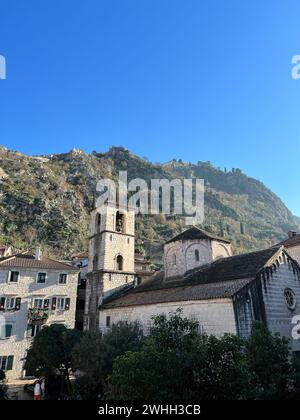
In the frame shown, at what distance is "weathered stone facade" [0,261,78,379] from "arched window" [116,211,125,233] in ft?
23.1

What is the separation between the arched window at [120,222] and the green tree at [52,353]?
13335 mm

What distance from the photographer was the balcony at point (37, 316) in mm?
30562

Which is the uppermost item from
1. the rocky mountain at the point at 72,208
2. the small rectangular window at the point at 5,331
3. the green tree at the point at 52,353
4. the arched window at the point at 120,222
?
the rocky mountain at the point at 72,208

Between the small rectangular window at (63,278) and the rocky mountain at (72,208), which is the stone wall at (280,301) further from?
the rocky mountain at (72,208)

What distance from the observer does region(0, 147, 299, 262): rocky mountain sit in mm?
67438

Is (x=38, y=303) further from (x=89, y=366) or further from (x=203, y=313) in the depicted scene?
(x=203, y=313)

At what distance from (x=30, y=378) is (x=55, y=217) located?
4603 cm

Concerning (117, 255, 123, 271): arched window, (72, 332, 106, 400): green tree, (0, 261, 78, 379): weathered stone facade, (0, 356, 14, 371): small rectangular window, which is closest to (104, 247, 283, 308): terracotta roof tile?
(117, 255, 123, 271): arched window

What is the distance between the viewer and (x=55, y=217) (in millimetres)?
71500

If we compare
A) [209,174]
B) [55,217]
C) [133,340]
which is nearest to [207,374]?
[133,340]

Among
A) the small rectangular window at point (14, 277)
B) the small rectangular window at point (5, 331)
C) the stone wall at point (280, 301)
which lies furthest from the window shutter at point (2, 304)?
the stone wall at point (280, 301)

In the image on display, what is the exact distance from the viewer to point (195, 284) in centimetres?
2264

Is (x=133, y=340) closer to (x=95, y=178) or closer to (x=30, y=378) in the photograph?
(x=30, y=378)

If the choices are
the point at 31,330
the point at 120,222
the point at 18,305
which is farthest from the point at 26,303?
the point at 120,222
